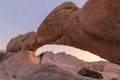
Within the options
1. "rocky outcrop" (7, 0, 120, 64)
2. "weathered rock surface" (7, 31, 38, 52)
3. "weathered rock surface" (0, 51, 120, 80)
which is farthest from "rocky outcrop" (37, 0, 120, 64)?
"weathered rock surface" (7, 31, 38, 52)

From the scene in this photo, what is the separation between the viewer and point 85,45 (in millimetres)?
6320

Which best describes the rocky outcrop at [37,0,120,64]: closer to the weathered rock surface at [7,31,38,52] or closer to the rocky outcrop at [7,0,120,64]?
the rocky outcrop at [7,0,120,64]

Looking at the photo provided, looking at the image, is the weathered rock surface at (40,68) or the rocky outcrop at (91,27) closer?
the rocky outcrop at (91,27)

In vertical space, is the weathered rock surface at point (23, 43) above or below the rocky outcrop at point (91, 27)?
below

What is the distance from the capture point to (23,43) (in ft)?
45.8

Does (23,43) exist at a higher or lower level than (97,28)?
lower

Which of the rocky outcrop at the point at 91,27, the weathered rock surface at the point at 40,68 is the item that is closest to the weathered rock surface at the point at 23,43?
the weathered rock surface at the point at 40,68

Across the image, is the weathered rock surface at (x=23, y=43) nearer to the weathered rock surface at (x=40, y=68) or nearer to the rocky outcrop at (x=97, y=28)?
the weathered rock surface at (x=40, y=68)

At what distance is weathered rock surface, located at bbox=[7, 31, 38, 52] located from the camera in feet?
41.6

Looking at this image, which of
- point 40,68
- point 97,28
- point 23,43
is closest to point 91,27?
point 97,28

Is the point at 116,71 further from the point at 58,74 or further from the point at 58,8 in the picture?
the point at 58,8

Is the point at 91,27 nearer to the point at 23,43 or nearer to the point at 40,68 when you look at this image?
the point at 40,68

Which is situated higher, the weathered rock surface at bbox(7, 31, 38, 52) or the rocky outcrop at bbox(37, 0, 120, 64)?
the rocky outcrop at bbox(37, 0, 120, 64)

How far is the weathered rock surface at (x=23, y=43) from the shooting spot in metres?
12.7
